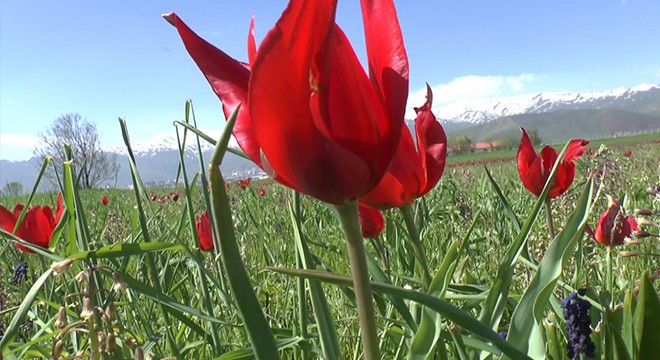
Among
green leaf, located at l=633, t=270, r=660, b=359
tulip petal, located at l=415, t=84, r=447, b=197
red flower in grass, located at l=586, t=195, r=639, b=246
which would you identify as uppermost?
tulip petal, located at l=415, t=84, r=447, b=197

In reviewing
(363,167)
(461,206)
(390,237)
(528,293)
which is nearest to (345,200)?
(363,167)

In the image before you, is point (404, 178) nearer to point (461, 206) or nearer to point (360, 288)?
point (360, 288)

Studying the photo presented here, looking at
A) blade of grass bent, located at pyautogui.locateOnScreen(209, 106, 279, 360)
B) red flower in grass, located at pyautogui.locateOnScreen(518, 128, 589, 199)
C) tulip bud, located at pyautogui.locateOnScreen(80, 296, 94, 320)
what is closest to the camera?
blade of grass bent, located at pyautogui.locateOnScreen(209, 106, 279, 360)

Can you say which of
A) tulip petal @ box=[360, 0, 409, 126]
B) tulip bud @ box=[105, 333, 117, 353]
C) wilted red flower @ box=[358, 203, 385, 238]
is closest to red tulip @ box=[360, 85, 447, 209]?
tulip petal @ box=[360, 0, 409, 126]

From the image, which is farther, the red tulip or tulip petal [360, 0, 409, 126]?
the red tulip

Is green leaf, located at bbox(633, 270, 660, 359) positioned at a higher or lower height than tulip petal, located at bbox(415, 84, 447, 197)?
lower

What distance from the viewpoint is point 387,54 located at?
18.0 inches

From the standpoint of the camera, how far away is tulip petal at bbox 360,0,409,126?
0.44 m

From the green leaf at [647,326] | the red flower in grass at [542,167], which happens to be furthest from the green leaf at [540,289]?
the red flower in grass at [542,167]

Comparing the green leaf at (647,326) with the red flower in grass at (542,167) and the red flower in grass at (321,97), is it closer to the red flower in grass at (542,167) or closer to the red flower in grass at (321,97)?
the red flower in grass at (321,97)

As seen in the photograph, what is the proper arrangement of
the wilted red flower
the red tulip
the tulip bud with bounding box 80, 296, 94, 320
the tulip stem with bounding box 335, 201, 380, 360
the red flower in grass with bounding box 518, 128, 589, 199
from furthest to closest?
1. the red flower in grass with bounding box 518, 128, 589, 199
2. the wilted red flower
3. the red tulip
4. the tulip bud with bounding box 80, 296, 94, 320
5. the tulip stem with bounding box 335, 201, 380, 360

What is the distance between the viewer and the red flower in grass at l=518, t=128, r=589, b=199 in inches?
56.9

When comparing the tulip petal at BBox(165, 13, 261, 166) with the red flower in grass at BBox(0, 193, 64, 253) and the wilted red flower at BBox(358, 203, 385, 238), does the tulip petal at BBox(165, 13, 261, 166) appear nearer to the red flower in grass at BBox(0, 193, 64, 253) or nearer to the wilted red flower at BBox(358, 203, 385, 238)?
the wilted red flower at BBox(358, 203, 385, 238)

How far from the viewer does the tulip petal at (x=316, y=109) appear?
383 mm
